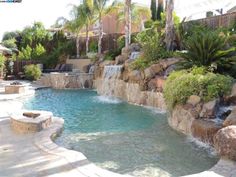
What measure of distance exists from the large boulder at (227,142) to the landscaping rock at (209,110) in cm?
206

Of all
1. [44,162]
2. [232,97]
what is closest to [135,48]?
[232,97]

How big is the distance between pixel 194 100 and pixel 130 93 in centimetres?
654

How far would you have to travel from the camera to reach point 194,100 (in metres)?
8.78

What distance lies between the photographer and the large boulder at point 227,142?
576cm

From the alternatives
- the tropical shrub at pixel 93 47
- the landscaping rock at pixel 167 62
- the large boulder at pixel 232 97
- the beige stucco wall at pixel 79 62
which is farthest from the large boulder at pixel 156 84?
the tropical shrub at pixel 93 47

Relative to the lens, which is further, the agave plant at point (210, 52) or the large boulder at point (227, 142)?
the agave plant at point (210, 52)

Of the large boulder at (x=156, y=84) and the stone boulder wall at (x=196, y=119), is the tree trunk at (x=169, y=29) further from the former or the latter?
the stone boulder wall at (x=196, y=119)

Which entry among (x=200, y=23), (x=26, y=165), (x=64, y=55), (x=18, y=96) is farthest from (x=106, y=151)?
(x=64, y=55)

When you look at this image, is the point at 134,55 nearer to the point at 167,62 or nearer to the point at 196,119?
Result: the point at 167,62

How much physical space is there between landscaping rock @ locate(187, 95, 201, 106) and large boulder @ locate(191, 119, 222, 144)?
0.69m

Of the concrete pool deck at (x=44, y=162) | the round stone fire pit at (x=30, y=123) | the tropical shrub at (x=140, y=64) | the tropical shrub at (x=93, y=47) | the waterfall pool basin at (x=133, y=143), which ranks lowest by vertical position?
Result: the waterfall pool basin at (x=133, y=143)

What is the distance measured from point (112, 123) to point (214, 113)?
3095 mm

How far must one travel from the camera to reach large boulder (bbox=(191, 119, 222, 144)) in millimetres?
7430

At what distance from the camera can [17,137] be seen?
291 inches
